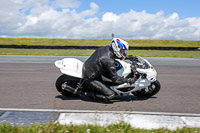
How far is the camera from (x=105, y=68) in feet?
19.1

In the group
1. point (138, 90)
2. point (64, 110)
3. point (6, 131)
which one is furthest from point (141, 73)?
point (6, 131)

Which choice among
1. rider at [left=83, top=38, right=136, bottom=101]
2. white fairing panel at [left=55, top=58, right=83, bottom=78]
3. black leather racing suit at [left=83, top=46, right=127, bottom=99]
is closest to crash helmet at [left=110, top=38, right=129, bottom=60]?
rider at [left=83, top=38, right=136, bottom=101]

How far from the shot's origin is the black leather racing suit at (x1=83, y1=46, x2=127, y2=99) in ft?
18.7

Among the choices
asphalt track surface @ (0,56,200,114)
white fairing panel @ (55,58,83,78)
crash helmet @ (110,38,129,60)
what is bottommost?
asphalt track surface @ (0,56,200,114)

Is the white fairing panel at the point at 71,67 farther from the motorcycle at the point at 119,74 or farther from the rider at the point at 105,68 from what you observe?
the rider at the point at 105,68

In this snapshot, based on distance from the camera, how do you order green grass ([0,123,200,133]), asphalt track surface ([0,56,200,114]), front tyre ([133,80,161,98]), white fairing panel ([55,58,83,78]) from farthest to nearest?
front tyre ([133,80,161,98]), white fairing panel ([55,58,83,78]), asphalt track surface ([0,56,200,114]), green grass ([0,123,200,133])

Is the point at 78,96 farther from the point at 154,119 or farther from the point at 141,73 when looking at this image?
the point at 154,119

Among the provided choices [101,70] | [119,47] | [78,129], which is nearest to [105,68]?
[101,70]

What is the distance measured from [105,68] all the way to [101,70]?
0.11 meters

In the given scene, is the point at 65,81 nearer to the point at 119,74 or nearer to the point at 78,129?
the point at 119,74

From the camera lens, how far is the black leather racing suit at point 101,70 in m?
5.70

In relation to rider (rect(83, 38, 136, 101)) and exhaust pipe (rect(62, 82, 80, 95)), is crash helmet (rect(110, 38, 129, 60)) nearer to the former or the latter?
rider (rect(83, 38, 136, 101))

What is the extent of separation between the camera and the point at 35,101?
6113 mm

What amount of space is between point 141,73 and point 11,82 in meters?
4.92
